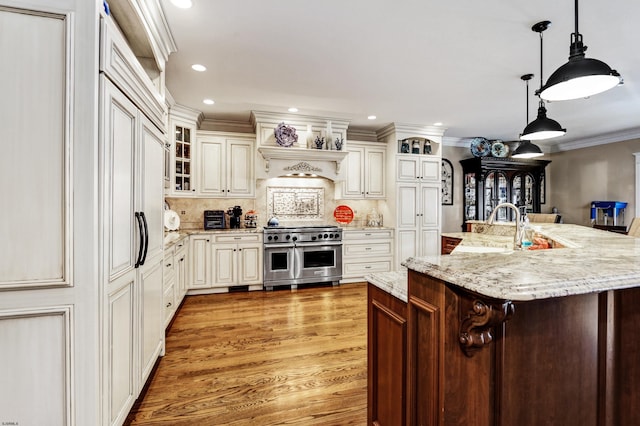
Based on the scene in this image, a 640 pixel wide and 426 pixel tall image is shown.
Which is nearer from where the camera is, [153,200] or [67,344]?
[67,344]

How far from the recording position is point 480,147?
5918mm

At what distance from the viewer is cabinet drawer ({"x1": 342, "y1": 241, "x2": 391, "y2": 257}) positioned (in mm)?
4831

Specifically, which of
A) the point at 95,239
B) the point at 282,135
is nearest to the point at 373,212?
the point at 282,135

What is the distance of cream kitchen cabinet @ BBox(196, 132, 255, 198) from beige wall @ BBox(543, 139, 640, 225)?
6.51 metres

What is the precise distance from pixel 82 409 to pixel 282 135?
3.69 meters

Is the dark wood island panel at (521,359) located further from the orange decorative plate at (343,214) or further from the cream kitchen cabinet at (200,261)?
the orange decorative plate at (343,214)

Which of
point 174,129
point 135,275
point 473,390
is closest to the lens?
point 473,390

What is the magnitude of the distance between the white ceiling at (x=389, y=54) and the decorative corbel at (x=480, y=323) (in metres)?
2.05

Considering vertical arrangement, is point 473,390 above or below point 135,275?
below

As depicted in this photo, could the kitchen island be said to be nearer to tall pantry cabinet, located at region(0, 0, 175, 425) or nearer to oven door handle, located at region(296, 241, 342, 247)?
tall pantry cabinet, located at region(0, 0, 175, 425)

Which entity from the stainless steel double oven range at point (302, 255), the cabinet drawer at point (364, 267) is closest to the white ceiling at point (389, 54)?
the stainless steel double oven range at point (302, 255)

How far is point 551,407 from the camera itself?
3.49 feet

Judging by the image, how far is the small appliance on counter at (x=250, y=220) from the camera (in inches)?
189

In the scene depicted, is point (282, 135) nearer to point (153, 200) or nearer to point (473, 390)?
point (153, 200)
